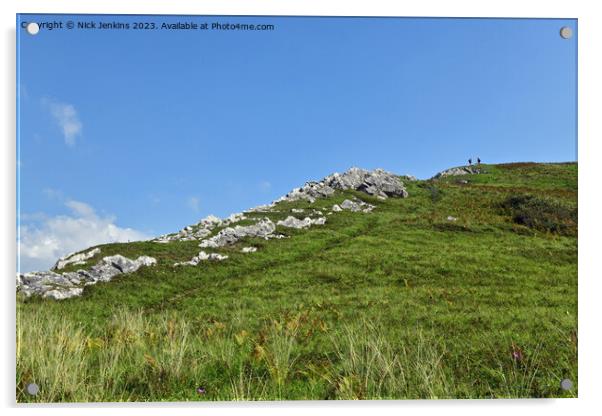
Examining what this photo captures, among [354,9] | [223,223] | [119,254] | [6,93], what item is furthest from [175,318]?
[354,9]

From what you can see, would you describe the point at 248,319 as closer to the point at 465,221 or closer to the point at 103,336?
the point at 103,336

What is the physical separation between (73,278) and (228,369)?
3693 mm

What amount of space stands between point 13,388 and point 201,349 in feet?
9.94

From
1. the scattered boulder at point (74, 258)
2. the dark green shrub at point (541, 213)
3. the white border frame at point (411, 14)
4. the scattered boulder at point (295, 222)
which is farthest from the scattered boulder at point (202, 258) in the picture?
the dark green shrub at point (541, 213)

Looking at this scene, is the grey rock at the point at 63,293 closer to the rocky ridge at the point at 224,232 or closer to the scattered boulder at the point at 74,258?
the rocky ridge at the point at 224,232

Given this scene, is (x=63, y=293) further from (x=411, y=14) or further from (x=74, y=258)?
(x=411, y=14)

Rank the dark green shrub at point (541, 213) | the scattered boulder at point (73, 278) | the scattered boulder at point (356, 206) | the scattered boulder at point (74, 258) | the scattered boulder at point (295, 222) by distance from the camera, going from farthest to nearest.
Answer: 1. the scattered boulder at point (356, 206)
2. the scattered boulder at point (295, 222)
3. the dark green shrub at point (541, 213)
4. the scattered boulder at point (74, 258)
5. the scattered boulder at point (73, 278)

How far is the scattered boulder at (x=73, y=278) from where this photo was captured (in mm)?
7536

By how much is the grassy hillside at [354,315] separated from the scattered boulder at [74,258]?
0.21 meters

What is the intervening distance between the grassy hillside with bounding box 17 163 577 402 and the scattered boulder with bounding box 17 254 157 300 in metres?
0.17

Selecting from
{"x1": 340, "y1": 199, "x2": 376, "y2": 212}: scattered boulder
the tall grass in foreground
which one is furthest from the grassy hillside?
{"x1": 340, "y1": 199, "x2": 376, "y2": 212}: scattered boulder

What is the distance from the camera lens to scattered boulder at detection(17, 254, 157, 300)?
7.54 meters

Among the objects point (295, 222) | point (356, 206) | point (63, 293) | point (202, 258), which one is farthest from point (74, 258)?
point (356, 206)

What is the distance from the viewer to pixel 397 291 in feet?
29.3
